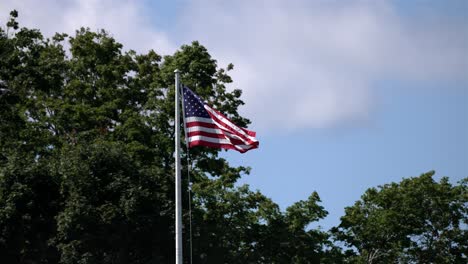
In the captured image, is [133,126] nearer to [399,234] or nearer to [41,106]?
[41,106]

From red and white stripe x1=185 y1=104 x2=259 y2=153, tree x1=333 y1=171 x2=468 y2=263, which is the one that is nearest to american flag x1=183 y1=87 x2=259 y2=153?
red and white stripe x1=185 y1=104 x2=259 y2=153

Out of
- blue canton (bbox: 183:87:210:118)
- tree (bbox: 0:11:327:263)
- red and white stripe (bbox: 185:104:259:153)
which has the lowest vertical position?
red and white stripe (bbox: 185:104:259:153)

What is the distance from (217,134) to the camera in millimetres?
24938

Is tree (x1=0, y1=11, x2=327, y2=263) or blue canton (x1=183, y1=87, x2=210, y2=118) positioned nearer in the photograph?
blue canton (x1=183, y1=87, x2=210, y2=118)

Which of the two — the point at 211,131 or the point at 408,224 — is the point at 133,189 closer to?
the point at 211,131

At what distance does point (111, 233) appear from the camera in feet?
118

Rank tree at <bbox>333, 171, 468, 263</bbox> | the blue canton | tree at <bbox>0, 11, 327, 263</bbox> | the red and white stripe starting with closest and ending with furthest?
1. the red and white stripe
2. the blue canton
3. tree at <bbox>0, 11, 327, 263</bbox>
4. tree at <bbox>333, 171, 468, 263</bbox>

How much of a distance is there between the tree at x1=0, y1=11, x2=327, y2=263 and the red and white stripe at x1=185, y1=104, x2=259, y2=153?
1121cm

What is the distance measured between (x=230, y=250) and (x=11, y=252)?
887cm

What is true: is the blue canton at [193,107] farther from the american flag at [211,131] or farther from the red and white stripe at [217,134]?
the red and white stripe at [217,134]

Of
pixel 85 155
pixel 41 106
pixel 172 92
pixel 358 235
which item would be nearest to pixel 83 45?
pixel 41 106

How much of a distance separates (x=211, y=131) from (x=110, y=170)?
42.6ft

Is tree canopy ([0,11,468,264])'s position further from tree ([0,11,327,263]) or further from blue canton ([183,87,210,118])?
blue canton ([183,87,210,118])

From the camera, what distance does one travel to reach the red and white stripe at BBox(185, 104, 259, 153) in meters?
24.7
